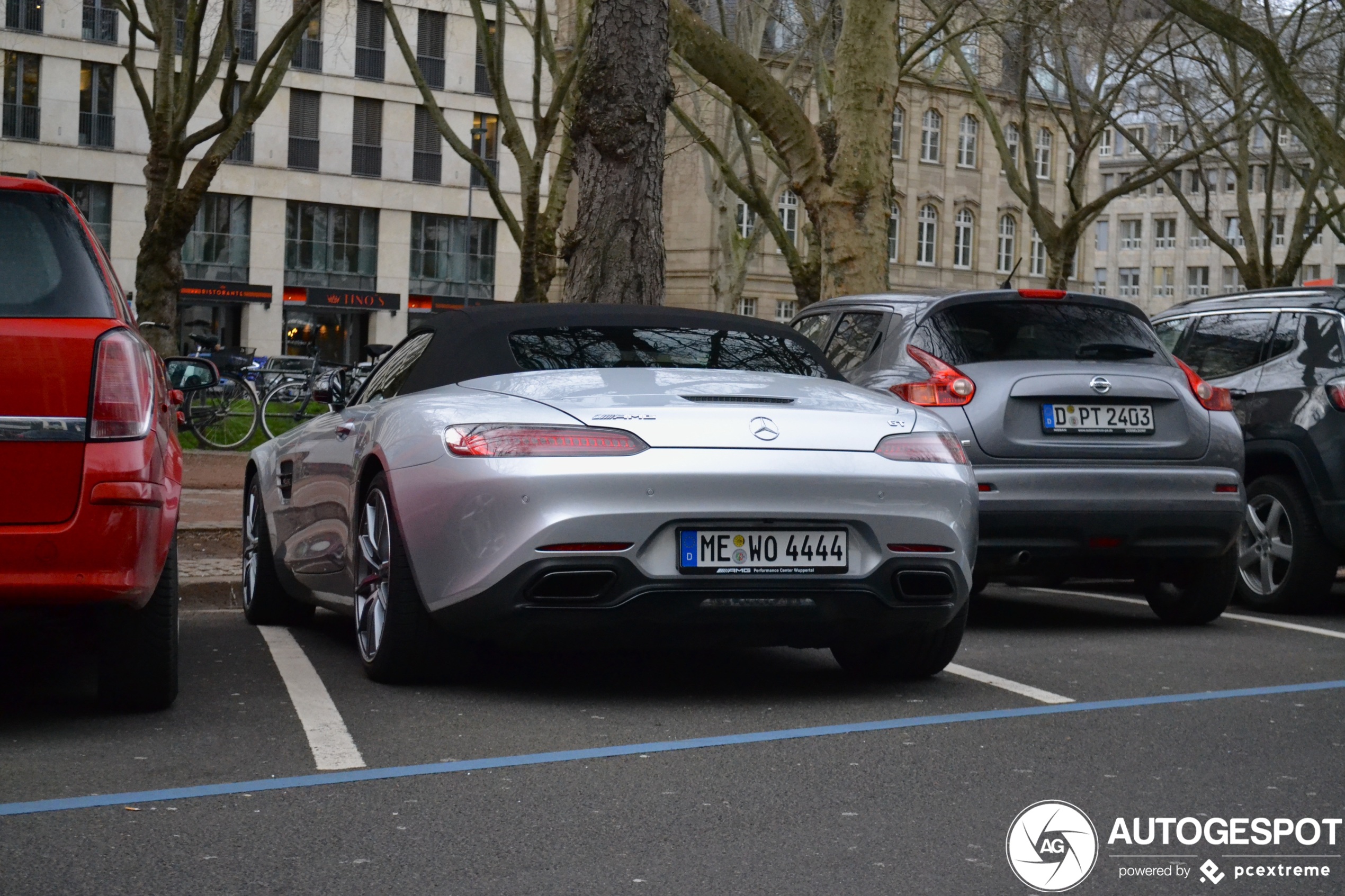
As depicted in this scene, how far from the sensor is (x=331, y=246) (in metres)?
56.3

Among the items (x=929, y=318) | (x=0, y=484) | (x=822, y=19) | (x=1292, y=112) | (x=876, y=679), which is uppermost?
(x=822, y=19)

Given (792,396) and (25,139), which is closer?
(792,396)

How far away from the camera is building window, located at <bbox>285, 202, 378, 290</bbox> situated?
55.6m

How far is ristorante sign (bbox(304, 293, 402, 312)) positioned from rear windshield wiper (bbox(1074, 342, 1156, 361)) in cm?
4935

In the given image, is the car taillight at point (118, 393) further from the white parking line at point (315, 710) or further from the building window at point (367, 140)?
the building window at point (367, 140)

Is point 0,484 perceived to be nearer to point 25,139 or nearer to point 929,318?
point 929,318

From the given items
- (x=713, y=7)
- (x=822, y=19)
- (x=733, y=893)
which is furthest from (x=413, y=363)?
(x=713, y=7)

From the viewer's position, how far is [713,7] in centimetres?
3403

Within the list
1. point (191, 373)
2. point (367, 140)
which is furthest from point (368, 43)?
point (191, 373)

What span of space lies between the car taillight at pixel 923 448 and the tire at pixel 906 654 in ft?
1.75

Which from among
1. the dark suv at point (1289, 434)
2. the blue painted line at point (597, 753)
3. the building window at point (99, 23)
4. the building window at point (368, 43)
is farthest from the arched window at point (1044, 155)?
the blue painted line at point (597, 753)

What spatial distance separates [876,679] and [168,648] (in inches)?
101

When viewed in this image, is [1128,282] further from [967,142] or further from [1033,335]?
[1033,335]

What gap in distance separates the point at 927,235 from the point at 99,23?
120ft
